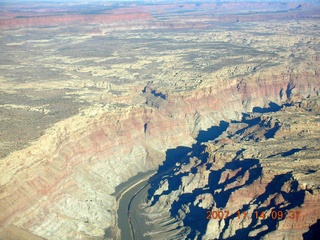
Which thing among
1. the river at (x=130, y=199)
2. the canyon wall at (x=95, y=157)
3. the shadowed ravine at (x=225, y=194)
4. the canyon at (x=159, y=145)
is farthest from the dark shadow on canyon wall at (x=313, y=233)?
the canyon wall at (x=95, y=157)

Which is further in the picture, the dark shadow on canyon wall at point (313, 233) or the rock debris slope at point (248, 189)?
the rock debris slope at point (248, 189)

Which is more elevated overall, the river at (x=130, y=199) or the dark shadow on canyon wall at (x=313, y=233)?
the dark shadow on canyon wall at (x=313, y=233)

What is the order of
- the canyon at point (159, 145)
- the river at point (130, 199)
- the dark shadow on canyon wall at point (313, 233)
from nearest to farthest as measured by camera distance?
1. the dark shadow on canyon wall at point (313, 233)
2. the canyon at point (159, 145)
3. the river at point (130, 199)

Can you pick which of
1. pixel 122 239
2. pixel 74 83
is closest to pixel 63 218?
pixel 122 239

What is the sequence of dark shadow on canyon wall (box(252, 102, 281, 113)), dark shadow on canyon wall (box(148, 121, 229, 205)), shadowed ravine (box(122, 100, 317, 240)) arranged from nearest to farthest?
shadowed ravine (box(122, 100, 317, 240)), dark shadow on canyon wall (box(148, 121, 229, 205)), dark shadow on canyon wall (box(252, 102, 281, 113))

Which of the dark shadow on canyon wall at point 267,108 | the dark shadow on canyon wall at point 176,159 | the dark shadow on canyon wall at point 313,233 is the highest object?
the dark shadow on canyon wall at point 313,233

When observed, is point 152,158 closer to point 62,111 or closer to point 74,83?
point 62,111
